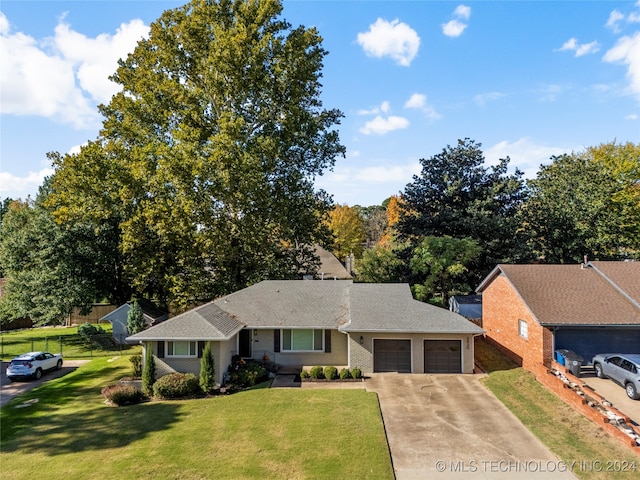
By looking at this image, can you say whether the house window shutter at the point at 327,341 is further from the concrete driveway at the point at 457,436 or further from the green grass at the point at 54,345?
the green grass at the point at 54,345

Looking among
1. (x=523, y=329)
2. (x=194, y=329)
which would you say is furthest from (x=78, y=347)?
(x=523, y=329)

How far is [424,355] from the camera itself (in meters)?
21.2

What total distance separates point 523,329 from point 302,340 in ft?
39.9

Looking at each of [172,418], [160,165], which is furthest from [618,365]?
[160,165]

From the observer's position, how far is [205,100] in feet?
94.3

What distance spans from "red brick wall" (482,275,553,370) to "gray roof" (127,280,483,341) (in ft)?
8.70

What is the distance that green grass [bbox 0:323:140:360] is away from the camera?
27.8m

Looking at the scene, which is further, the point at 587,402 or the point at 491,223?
the point at 491,223

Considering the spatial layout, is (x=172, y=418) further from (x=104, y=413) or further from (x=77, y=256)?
(x=77, y=256)

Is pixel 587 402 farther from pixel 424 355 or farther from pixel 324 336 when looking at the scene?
pixel 324 336

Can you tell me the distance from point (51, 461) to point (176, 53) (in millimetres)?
25883

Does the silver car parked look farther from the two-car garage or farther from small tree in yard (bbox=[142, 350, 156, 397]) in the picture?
small tree in yard (bbox=[142, 350, 156, 397])

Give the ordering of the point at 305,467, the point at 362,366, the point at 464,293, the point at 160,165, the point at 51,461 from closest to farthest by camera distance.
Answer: the point at 305,467, the point at 51,461, the point at 362,366, the point at 160,165, the point at 464,293

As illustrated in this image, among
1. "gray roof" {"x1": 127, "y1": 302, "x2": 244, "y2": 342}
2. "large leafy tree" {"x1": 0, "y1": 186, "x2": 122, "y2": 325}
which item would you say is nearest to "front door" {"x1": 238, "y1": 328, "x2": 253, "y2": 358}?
"gray roof" {"x1": 127, "y1": 302, "x2": 244, "y2": 342}
